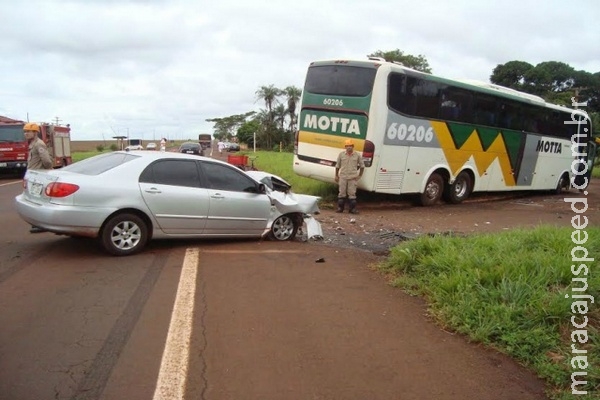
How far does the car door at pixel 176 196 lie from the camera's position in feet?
21.6

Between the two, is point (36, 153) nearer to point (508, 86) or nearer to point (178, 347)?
point (178, 347)

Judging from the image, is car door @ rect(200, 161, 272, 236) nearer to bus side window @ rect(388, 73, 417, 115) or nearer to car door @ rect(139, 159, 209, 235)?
car door @ rect(139, 159, 209, 235)

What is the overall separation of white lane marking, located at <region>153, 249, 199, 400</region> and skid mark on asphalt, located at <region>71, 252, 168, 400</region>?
327 millimetres

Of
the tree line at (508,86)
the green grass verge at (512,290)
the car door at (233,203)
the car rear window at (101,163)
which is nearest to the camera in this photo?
the green grass verge at (512,290)

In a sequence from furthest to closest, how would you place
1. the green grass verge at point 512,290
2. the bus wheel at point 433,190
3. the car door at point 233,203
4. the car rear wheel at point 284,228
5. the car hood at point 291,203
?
the bus wheel at point 433,190 < the car rear wheel at point 284,228 < the car hood at point 291,203 < the car door at point 233,203 < the green grass verge at point 512,290

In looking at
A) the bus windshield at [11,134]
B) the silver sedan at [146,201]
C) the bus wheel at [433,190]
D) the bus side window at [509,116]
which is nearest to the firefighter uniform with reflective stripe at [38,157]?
the silver sedan at [146,201]

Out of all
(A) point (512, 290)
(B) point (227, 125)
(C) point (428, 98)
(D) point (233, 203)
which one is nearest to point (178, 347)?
(A) point (512, 290)

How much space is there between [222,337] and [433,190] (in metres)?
10.1

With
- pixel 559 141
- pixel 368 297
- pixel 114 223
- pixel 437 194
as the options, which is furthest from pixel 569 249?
pixel 559 141

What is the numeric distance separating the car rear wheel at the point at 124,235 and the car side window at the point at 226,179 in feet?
3.95

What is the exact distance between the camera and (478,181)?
46.5ft

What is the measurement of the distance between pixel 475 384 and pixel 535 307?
1.22 metres

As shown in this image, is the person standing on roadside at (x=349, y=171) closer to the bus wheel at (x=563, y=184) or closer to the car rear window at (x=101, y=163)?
the car rear window at (x=101, y=163)

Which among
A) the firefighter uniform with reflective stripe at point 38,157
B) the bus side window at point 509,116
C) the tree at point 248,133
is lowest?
the tree at point 248,133
